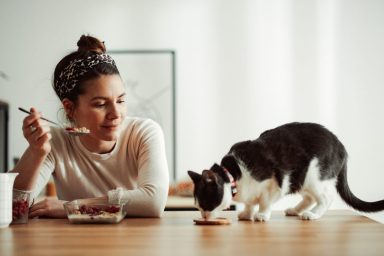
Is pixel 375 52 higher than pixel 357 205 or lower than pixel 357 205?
higher

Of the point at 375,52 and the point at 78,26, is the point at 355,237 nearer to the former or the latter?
the point at 375,52

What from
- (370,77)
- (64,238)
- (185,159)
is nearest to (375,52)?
(370,77)

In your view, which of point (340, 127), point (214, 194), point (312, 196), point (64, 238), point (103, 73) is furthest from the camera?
point (340, 127)

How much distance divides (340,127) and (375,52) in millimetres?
614

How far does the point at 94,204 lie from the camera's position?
1.40m

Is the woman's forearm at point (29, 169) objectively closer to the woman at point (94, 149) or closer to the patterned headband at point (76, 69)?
the woman at point (94, 149)

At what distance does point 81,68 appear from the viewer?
1.65m

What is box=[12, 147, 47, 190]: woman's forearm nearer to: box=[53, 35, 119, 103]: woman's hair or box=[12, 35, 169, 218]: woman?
box=[12, 35, 169, 218]: woman

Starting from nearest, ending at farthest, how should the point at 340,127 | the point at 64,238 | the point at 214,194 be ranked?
the point at 64,238 < the point at 214,194 < the point at 340,127

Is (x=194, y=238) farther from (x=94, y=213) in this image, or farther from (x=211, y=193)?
(x=94, y=213)

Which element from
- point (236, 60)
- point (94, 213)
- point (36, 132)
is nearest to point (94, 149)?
point (36, 132)

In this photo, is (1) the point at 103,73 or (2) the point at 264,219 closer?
(2) the point at 264,219

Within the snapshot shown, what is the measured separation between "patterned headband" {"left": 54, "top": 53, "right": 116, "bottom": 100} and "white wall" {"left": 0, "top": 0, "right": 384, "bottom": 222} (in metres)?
2.01

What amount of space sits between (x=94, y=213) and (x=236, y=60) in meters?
2.58
